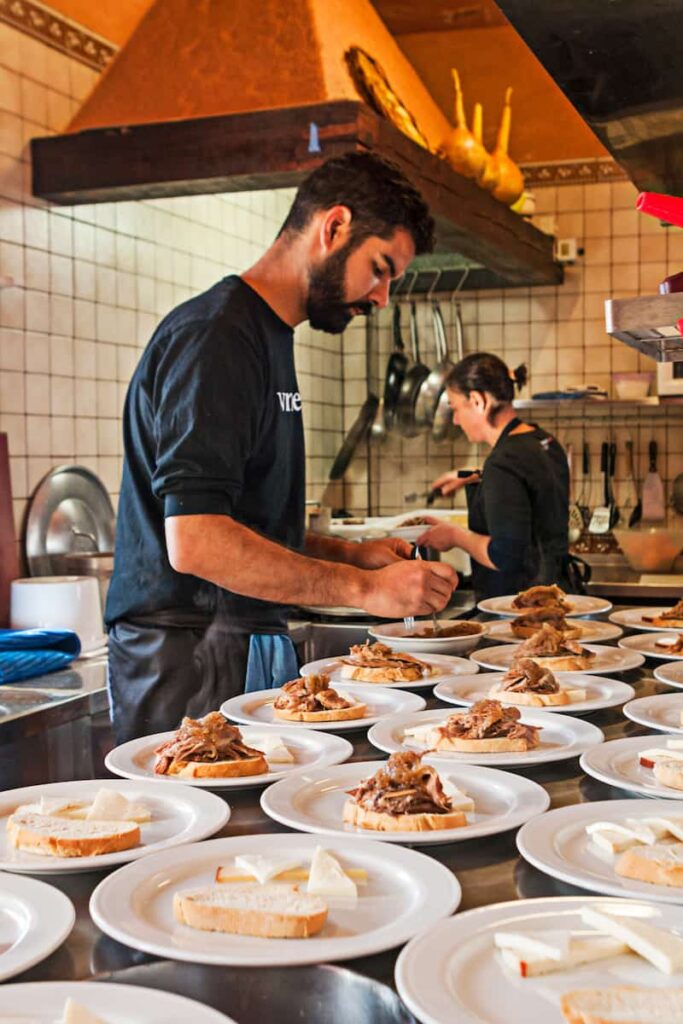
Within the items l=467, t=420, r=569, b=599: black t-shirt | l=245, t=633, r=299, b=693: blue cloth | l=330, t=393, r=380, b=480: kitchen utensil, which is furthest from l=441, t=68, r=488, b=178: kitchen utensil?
l=245, t=633, r=299, b=693: blue cloth

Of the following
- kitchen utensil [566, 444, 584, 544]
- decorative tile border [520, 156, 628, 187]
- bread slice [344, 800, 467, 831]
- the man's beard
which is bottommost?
bread slice [344, 800, 467, 831]

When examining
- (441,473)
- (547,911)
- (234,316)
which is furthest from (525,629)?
(441,473)

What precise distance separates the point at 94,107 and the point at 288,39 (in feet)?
1.93

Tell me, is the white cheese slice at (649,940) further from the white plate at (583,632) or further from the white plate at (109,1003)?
the white plate at (583,632)

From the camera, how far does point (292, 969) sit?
709mm

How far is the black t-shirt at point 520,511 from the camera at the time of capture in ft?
10.4

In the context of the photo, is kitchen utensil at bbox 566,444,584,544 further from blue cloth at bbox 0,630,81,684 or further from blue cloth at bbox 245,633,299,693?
blue cloth at bbox 245,633,299,693

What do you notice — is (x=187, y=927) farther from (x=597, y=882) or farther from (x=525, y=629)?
(x=525, y=629)

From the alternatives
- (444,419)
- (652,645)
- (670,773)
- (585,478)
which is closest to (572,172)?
(444,419)

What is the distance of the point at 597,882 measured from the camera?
0.82m

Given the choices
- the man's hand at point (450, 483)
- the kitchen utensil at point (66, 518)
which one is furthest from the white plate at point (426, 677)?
the man's hand at point (450, 483)

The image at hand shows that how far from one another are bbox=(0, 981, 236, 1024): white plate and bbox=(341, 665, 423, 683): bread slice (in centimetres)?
101

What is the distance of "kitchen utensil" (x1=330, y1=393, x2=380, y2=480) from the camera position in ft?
16.8

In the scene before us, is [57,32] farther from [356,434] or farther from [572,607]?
[356,434]
